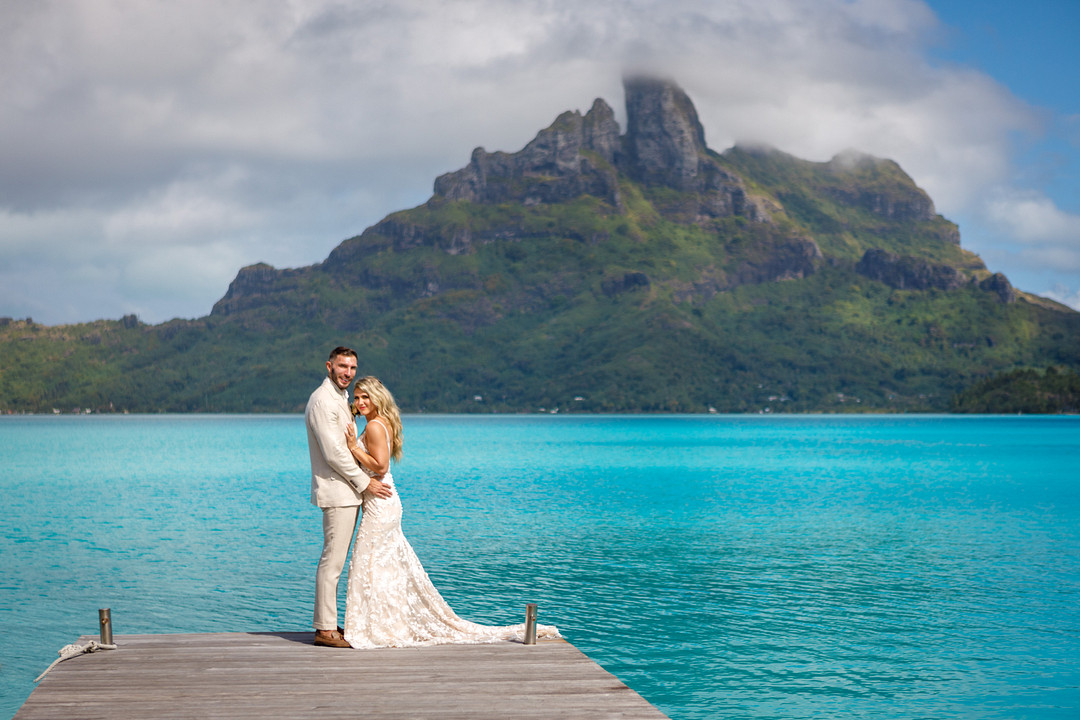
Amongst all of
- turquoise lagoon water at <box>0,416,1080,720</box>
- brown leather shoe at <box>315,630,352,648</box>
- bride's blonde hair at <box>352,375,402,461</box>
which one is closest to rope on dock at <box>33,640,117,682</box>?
brown leather shoe at <box>315,630,352,648</box>

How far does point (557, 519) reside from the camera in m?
38.4

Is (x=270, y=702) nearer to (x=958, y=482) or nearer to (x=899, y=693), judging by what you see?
(x=899, y=693)

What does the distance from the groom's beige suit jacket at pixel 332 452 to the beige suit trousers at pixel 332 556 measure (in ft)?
0.47

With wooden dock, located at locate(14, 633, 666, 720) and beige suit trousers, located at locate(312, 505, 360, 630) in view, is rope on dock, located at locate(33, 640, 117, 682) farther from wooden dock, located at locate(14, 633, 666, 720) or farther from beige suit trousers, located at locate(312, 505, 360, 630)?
beige suit trousers, located at locate(312, 505, 360, 630)

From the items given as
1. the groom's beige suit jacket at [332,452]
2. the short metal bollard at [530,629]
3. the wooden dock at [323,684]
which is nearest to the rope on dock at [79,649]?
the wooden dock at [323,684]

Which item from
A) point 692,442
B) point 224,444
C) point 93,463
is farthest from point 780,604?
point 224,444

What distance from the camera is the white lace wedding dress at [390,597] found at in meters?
10.7

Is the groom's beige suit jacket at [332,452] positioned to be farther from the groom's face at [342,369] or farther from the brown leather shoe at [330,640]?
the brown leather shoe at [330,640]

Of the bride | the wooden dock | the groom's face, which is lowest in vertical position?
the wooden dock

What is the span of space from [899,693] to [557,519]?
80.6ft

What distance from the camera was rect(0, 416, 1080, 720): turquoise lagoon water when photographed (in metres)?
15.3

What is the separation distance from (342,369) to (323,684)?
3.43m

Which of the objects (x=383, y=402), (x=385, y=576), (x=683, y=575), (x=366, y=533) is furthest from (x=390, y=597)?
(x=683, y=575)

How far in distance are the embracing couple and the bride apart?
1 cm
